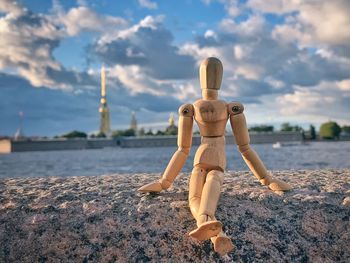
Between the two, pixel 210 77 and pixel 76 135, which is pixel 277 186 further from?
pixel 76 135

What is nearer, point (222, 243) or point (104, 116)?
point (222, 243)

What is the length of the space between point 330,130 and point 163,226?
112 metres

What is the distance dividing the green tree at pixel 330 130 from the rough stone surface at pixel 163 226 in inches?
4350

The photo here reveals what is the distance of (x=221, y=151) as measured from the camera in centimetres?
509

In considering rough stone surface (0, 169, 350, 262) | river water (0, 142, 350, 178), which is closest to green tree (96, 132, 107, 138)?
river water (0, 142, 350, 178)

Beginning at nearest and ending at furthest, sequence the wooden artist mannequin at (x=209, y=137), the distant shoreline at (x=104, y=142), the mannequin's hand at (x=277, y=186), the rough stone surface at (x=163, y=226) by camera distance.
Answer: the rough stone surface at (x=163, y=226)
the wooden artist mannequin at (x=209, y=137)
the mannequin's hand at (x=277, y=186)
the distant shoreline at (x=104, y=142)

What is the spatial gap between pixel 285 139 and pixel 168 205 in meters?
105

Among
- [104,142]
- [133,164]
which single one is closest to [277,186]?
[133,164]

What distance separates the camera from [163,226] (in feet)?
15.6

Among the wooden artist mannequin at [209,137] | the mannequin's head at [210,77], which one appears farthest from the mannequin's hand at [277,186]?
the mannequin's head at [210,77]

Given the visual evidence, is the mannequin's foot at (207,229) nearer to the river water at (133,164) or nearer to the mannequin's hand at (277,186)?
the mannequin's hand at (277,186)

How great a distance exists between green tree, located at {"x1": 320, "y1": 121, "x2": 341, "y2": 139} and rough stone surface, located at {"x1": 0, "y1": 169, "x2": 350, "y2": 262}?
362 feet

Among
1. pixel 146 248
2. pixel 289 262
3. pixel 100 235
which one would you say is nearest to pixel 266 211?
pixel 289 262

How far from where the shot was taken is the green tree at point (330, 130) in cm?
10976
